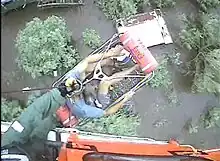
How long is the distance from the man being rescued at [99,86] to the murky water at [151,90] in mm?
58

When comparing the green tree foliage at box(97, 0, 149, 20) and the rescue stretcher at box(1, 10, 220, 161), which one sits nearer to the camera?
the rescue stretcher at box(1, 10, 220, 161)

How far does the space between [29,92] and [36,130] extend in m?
0.23

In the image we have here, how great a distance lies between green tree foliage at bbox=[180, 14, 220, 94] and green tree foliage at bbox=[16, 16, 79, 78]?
479mm

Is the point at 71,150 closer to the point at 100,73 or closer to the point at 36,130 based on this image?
the point at 36,130

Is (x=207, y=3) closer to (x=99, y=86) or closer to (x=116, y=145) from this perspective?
(x=99, y=86)

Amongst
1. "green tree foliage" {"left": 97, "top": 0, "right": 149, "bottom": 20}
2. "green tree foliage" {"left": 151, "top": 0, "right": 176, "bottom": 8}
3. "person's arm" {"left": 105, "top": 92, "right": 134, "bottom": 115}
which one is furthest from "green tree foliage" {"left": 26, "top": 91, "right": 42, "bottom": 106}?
"green tree foliage" {"left": 151, "top": 0, "right": 176, "bottom": 8}

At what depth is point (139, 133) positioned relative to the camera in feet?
6.32

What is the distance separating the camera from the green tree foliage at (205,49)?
77.8 inches

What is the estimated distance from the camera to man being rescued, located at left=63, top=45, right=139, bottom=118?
1827mm

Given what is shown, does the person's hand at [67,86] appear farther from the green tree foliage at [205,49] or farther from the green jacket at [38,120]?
the green tree foliage at [205,49]

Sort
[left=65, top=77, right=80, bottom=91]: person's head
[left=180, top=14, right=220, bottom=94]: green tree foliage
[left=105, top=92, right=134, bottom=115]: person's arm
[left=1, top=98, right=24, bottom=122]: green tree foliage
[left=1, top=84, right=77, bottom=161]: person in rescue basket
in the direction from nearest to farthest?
[left=1, top=84, right=77, bottom=161]: person in rescue basket, [left=1, top=98, right=24, bottom=122]: green tree foliage, [left=65, top=77, right=80, bottom=91]: person's head, [left=105, top=92, right=134, bottom=115]: person's arm, [left=180, top=14, right=220, bottom=94]: green tree foliage

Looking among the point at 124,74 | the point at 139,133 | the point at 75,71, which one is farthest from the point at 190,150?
the point at 75,71

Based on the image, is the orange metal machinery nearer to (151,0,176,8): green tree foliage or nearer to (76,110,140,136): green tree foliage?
(76,110,140,136): green tree foliage

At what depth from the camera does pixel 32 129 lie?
161 cm
